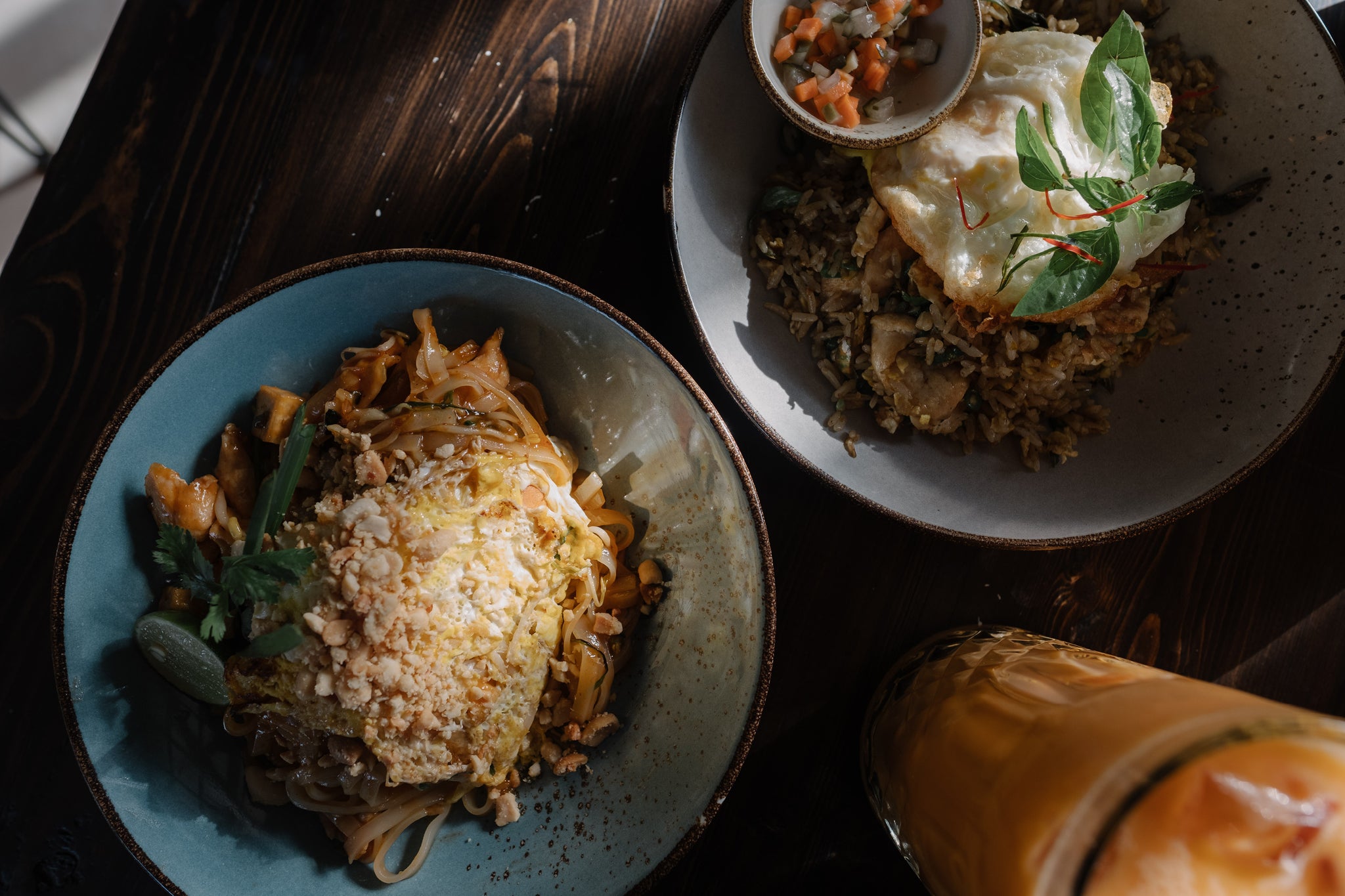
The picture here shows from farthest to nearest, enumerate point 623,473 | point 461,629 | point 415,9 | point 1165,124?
point 415,9, point 623,473, point 1165,124, point 461,629

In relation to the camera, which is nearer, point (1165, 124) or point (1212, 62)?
point (1165, 124)

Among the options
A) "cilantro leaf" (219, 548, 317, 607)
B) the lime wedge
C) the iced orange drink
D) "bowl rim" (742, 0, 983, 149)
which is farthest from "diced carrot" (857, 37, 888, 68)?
the lime wedge

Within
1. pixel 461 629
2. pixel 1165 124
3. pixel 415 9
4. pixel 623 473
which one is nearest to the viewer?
pixel 461 629

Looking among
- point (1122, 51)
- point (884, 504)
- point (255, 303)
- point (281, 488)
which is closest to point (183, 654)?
point (281, 488)

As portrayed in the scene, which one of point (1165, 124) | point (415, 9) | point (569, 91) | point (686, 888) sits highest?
point (415, 9)

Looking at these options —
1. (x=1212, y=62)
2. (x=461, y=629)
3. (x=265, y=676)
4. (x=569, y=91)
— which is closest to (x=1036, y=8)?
(x=1212, y=62)

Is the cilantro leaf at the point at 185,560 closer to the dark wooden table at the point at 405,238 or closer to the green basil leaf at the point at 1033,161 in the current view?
the dark wooden table at the point at 405,238

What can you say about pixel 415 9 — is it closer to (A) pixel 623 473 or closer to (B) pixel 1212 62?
(A) pixel 623 473
